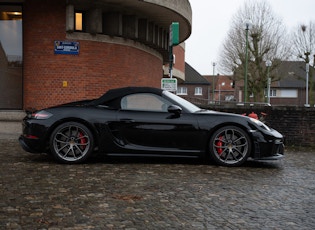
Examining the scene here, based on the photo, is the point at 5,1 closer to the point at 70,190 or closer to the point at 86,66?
the point at 86,66

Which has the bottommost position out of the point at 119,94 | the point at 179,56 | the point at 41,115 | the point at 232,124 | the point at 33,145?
the point at 33,145

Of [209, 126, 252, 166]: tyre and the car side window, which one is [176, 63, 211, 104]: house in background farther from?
[209, 126, 252, 166]: tyre

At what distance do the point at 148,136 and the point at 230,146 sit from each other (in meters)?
1.36

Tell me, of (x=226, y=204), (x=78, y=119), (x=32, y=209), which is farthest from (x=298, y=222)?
(x=78, y=119)

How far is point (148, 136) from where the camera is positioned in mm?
6453

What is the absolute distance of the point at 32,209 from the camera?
3.83 metres

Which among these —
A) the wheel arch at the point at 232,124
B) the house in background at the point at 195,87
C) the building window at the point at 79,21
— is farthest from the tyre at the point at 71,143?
the house in background at the point at 195,87

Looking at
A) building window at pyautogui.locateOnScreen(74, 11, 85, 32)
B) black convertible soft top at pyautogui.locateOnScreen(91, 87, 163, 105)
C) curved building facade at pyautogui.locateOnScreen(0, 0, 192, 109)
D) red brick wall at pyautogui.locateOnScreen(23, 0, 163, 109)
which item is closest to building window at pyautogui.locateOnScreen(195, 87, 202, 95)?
curved building facade at pyautogui.locateOnScreen(0, 0, 192, 109)

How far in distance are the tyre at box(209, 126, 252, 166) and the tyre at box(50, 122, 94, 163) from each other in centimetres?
202

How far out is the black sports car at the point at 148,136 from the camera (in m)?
6.45

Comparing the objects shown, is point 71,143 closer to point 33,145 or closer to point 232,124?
point 33,145

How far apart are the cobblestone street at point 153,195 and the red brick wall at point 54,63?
5.85 metres

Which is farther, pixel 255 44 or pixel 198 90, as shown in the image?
pixel 198 90

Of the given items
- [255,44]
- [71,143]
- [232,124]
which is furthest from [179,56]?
[71,143]
